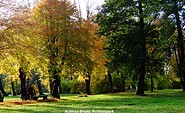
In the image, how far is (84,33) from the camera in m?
33.1

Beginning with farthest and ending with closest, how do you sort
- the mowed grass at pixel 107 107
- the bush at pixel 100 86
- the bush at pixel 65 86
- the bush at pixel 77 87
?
1. the bush at pixel 65 86
2. the bush at pixel 77 87
3. the bush at pixel 100 86
4. the mowed grass at pixel 107 107

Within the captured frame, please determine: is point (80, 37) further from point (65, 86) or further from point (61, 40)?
point (65, 86)

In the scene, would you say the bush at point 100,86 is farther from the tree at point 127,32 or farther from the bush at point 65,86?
the tree at point 127,32

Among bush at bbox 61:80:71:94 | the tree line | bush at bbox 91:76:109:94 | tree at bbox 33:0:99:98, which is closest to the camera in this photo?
the tree line

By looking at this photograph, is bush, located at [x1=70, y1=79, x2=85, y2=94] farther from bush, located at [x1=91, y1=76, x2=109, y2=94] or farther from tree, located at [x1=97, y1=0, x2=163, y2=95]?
tree, located at [x1=97, y1=0, x2=163, y2=95]

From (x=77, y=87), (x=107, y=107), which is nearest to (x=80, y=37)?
(x=107, y=107)

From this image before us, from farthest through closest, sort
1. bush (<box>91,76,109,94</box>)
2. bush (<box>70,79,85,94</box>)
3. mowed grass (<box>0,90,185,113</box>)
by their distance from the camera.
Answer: bush (<box>70,79,85,94</box>) < bush (<box>91,76,109,94</box>) < mowed grass (<box>0,90,185,113</box>)

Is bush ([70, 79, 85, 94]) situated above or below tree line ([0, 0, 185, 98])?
below

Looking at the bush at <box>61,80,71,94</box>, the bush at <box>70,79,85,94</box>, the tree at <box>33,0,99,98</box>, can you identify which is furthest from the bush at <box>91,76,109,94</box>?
the tree at <box>33,0,99,98</box>

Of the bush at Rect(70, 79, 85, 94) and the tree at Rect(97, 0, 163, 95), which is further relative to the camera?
the bush at Rect(70, 79, 85, 94)

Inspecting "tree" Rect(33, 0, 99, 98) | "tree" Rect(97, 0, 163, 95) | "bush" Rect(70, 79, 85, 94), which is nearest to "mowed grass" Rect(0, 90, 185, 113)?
"tree" Rect(33, 0, 99, 98)

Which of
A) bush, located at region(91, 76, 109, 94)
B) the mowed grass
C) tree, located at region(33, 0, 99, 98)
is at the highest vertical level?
tree, located at region(33, 0, 99, 98)

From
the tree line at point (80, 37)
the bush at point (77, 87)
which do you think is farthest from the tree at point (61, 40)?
the bush at point (77, 87)

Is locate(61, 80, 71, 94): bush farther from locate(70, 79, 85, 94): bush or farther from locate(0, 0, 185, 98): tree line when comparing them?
locate(0, 0, 185, 98): tree line
